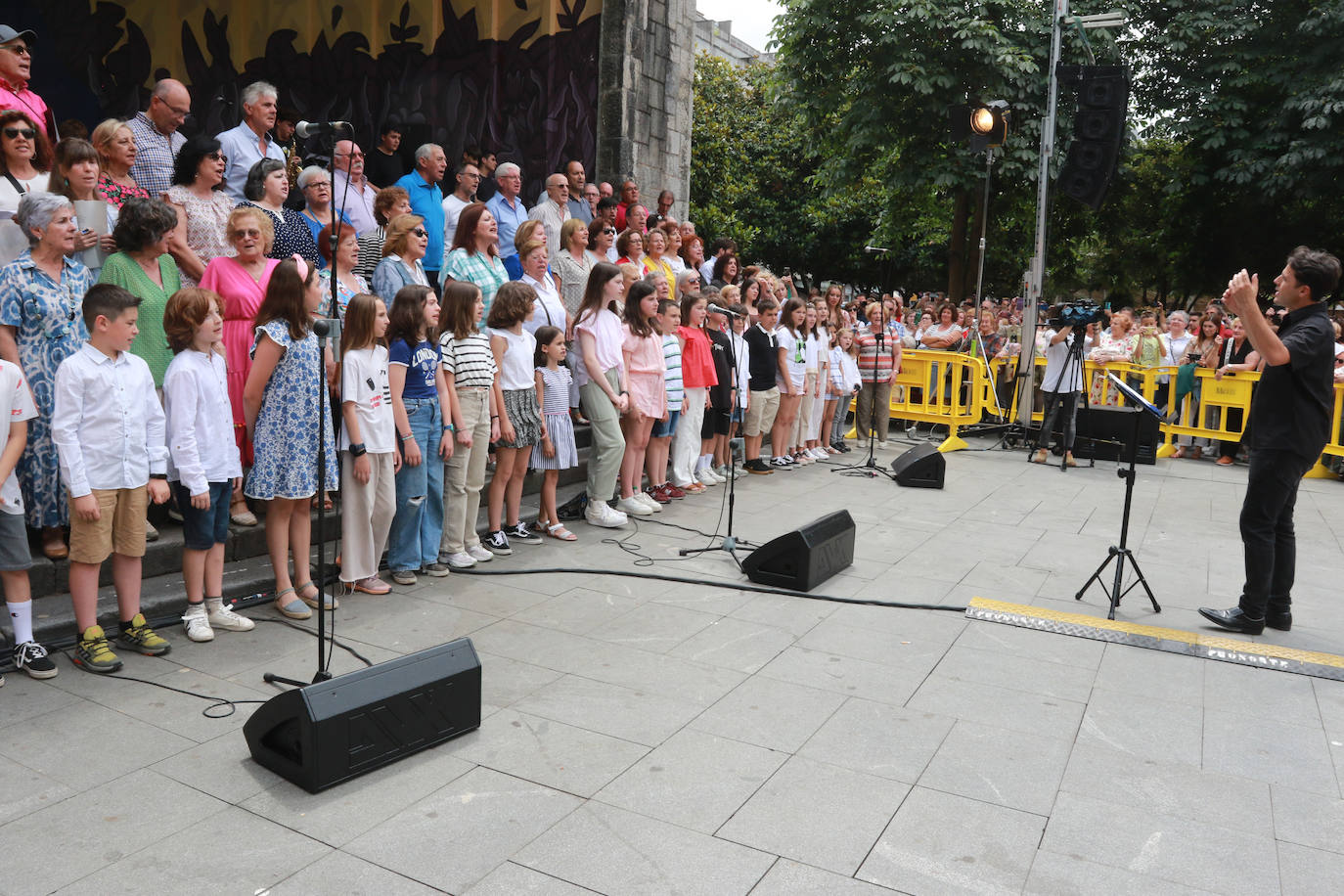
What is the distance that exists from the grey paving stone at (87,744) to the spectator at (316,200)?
343 centimetres

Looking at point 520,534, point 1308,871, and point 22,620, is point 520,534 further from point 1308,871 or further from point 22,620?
point 1308,871

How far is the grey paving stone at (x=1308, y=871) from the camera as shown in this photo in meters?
3.02

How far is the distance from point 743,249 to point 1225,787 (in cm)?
2978

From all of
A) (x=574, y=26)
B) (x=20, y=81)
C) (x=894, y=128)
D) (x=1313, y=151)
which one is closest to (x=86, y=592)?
(x=20, y=81)

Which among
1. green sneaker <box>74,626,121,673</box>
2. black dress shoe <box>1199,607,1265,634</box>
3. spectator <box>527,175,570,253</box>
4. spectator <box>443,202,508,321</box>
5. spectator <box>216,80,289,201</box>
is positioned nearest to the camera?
green sneaker <box>74,626,121,673</box>

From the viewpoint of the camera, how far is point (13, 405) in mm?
4117

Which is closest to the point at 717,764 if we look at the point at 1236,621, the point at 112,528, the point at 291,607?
the point at 291,607

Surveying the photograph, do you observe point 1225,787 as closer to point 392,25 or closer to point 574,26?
point 574,26

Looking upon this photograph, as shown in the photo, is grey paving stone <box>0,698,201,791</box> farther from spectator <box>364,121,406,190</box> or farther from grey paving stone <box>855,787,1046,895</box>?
spectator <box>364,121,406,190</box>

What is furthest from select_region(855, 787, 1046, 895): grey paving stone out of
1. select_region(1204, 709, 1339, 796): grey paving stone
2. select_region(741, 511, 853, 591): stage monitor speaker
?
select_region(741, 511, 853, 591): stage monitor speaker

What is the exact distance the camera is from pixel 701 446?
9750mm

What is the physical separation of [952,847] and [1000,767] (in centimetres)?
70

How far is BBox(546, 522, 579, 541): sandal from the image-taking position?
715cm

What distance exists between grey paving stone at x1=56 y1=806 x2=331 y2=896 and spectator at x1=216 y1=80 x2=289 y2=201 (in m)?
4.89
